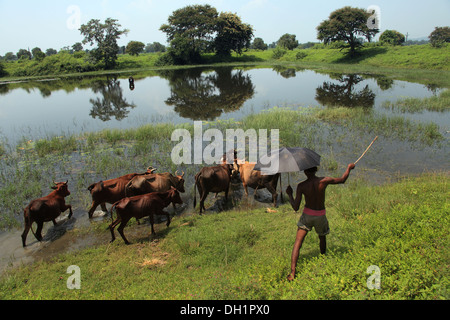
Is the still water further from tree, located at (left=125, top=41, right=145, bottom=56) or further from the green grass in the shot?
tree, located at (left=125, top=41, right=145, bottom=56)

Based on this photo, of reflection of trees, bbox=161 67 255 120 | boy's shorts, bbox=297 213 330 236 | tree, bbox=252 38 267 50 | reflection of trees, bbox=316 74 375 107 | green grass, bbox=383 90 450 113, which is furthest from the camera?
tree, bbox=252 38 267 50

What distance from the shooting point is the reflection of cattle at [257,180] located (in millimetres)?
8289

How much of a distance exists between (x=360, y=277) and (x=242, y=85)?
29.2 meters

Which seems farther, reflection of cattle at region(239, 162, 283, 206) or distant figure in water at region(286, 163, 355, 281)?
reflection of cattle at region(239, 162, 283, 206)

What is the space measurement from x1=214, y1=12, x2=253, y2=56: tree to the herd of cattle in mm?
62340

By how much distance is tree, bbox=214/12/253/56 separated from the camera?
6384 centimetres

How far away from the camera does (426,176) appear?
346 inches

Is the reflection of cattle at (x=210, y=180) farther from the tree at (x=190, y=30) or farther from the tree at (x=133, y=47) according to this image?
the tree at (x=133, y=47)

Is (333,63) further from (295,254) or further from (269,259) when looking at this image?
(295,254)

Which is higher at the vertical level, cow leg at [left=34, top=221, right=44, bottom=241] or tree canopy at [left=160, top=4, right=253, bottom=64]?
tree canopy at [left=160, top=4, right=253, bottom=64]

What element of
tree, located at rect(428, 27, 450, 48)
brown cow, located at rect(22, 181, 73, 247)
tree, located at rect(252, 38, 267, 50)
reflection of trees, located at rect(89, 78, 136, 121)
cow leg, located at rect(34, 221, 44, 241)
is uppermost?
tree, located at rect(252, 38, 267, 50)

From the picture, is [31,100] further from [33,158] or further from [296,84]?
[296,84]

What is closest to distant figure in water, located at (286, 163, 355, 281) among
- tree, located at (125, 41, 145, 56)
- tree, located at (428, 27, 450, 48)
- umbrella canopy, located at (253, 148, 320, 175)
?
umbrella canopy, located at (253, 148, 320, 175)

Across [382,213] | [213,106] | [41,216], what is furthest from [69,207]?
[213,106]
